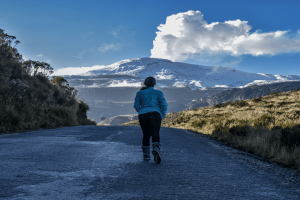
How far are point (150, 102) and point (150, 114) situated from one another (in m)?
0.26

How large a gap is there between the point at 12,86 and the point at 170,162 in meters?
10.8

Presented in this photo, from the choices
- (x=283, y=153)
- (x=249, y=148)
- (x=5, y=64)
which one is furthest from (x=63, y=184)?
(x=5, y=64)

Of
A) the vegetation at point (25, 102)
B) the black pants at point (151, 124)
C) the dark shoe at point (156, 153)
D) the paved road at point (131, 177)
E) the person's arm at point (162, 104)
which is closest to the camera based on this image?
the paved road at point (131, 177)

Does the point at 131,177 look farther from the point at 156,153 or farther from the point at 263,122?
the point at 263,122

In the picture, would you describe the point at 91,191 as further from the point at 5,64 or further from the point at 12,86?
the point at 5,64

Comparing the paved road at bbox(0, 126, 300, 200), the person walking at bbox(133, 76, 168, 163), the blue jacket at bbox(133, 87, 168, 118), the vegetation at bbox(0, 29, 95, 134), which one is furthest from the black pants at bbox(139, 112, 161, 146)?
the vegetation at bbox(0, 29, 95, 134)

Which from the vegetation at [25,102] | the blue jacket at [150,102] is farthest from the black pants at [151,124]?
the vegetation at [25,102]

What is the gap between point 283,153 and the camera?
5.33m

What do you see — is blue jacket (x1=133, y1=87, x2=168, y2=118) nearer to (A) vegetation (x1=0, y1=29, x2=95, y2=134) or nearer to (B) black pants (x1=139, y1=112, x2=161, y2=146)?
(B) black pants (x1=139, y1=112, x2=161, y2=146)

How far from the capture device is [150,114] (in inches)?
188

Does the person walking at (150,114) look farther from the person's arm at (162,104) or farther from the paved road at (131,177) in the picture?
the paved road at (131,177)

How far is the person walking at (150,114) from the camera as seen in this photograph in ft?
15.6

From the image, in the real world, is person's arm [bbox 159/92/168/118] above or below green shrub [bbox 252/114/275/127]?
above

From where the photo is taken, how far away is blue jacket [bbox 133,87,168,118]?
4838 mm
